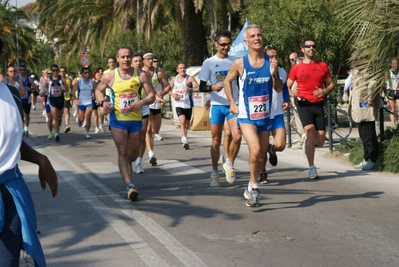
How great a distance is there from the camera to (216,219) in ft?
26.2

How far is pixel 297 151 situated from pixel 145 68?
3.85 m

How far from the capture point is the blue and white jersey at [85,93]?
2008 centimetres

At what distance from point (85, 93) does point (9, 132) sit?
1647cm

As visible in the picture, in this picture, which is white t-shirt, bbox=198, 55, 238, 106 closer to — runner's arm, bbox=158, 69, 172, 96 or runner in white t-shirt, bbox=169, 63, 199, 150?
runner's arm, bbox=158, 69, 172, 96

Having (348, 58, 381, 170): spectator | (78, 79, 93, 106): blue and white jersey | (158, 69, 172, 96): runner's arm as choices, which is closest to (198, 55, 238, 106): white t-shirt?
(348, 58, 381, 170): spectator

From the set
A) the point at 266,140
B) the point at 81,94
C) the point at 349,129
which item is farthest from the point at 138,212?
the point at 81,94

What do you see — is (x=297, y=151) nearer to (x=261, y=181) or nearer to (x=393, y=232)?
(x=261, y=181)

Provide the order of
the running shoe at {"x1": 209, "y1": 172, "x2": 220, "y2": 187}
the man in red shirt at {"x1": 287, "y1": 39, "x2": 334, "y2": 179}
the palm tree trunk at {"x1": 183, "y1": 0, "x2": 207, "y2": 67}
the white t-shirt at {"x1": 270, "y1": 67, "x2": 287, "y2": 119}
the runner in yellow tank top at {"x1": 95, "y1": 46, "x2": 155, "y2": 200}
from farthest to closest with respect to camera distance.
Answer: the palm tree trunk at {"x1": 183, "y1": 0, "x2": 207, "y2": 67} → the man in red shirt at {"x1": 287, "y1": 39, "x2": 334, "y2": 179} → the running shoe at {"x1": 209, "y1": 172, "x2": 220, "y2": 187} → the runner in yellow tank top at {"x1": 95, "y1": 46, "x2": 155, "y2": 200} → the white t-shirt at {"x1": 270, "y1": 67, "x2": 287, "y2": 119}

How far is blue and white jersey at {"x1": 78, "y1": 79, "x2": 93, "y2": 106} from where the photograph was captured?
65.9ft

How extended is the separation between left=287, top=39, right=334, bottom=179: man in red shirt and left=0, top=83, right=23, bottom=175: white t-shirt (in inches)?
295

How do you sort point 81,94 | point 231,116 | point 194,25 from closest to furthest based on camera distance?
point 231,116
point 81,94
point 194,25

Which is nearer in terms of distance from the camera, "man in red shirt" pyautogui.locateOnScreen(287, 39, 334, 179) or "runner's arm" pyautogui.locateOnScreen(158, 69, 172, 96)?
"man in red shirt" pyautogui.locateOnScreen(287, 39, 334, 179)

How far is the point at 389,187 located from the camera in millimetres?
10227

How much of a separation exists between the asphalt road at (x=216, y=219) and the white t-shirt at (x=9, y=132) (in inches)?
96.0
